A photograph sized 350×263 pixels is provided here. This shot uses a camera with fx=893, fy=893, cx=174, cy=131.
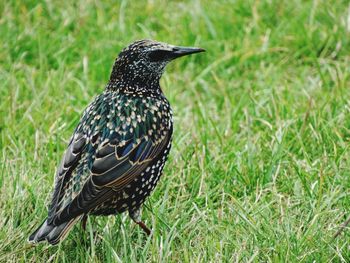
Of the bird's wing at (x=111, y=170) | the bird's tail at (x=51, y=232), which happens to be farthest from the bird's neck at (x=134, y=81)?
the bird's tail at (x=51, y=232)

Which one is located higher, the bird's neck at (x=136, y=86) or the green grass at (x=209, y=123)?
the bird's neck at (x=136, y=86)

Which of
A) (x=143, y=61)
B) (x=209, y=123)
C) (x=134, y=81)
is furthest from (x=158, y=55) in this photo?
(x=209, y=123)

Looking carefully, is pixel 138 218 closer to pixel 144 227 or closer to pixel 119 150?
pixel 144 227

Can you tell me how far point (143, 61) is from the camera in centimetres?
530

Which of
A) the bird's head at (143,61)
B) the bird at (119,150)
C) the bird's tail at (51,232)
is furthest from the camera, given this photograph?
the bird's head at (143,61)

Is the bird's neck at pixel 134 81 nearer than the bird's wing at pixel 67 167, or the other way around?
the bird's wing at pixel 67 167

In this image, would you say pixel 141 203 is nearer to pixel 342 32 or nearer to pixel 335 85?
pixel 335 85

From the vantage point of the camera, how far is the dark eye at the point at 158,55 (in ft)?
17.4

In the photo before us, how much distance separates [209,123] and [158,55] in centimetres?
114

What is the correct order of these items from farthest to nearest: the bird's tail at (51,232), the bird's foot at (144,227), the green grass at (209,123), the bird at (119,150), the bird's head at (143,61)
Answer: the bird's head at (143,61) → the bird's foot at (144,227) → the green grass at (209,123) → the bird at (119,150) → the bird's tail at (51,232)

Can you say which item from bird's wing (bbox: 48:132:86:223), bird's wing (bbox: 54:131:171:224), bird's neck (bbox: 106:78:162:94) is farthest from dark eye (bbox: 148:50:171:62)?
bird's wing (bbox: 48:132:86:223)

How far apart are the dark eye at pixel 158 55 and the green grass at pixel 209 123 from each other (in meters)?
0.75

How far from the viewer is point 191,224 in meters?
5.04

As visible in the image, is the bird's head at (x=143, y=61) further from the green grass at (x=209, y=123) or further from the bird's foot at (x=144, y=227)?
the bird's foot at (x=144, y=227)
